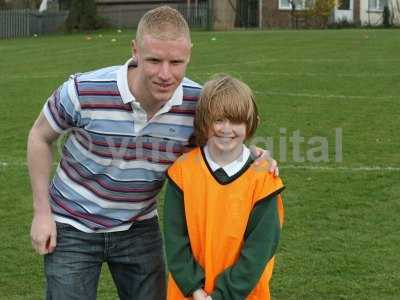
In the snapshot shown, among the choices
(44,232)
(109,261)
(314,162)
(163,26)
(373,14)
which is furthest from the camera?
(373,14)

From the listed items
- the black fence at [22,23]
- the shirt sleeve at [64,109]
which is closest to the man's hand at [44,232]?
the shirt sleeve at [64,109]

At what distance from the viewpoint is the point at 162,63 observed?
3.09m

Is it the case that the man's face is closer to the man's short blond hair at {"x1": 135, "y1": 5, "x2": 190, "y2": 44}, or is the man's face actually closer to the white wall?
the man's short blond hair at {"x1": 135, "y1": 5, "x2": 190, "y2": 44}

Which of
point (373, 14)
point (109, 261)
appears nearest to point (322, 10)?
point (373, 14)

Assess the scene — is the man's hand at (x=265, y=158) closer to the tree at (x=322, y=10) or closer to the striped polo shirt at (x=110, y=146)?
the striped polo shirt at (x=110, y=146)

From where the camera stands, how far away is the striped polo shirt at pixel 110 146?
3256 mm

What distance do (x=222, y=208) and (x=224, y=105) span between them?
1.34ft

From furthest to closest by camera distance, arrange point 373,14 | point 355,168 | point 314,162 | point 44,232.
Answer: point 373,14 → point 314,162 → point 355,168 → point 44,232

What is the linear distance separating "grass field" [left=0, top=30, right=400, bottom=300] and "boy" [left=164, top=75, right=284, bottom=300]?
1919 millimetres

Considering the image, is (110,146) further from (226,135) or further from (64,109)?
(226,135)

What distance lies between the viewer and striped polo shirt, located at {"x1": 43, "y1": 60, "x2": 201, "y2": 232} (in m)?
3.26

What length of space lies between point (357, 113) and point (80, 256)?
29.3 ft

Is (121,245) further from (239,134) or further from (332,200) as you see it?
(332,200)

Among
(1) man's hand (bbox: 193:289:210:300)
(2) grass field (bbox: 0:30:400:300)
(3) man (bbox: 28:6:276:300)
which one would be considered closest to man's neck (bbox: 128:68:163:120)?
(3) man (bbox: 28:6:276:300)
